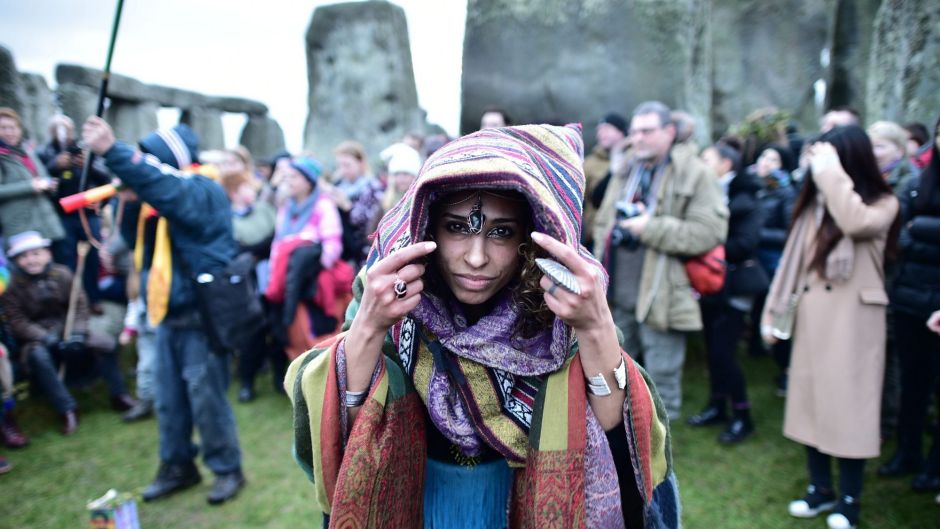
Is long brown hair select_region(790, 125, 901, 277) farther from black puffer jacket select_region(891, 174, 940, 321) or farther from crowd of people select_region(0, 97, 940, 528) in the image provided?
black puffer jacket select_region(891, 174, 940, 321)

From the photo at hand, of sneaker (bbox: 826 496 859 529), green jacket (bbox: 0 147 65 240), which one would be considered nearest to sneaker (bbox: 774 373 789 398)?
sneaker (bbox: 826 496 859 529)

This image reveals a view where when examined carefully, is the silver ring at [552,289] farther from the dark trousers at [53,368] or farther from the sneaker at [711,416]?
the dark trousers at [53,368]

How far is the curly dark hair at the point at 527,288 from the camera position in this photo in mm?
1354

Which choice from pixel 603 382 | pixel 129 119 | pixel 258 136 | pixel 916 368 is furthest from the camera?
pixel 258 136

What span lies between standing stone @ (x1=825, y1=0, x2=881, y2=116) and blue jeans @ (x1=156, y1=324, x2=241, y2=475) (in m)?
10.2

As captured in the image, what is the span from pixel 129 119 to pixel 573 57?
8146mm

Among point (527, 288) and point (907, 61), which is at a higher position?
point (907, 61)

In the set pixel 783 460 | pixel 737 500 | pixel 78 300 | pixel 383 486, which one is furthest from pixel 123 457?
pixel 783 460

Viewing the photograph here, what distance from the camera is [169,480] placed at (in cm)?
367

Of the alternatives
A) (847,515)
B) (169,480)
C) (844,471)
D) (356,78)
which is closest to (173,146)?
(169,480)

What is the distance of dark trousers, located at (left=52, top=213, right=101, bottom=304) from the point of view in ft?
18.2

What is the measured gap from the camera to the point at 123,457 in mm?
4320

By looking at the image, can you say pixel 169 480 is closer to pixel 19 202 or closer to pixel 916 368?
pixel 19 202

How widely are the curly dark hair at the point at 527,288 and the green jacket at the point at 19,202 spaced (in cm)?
525
